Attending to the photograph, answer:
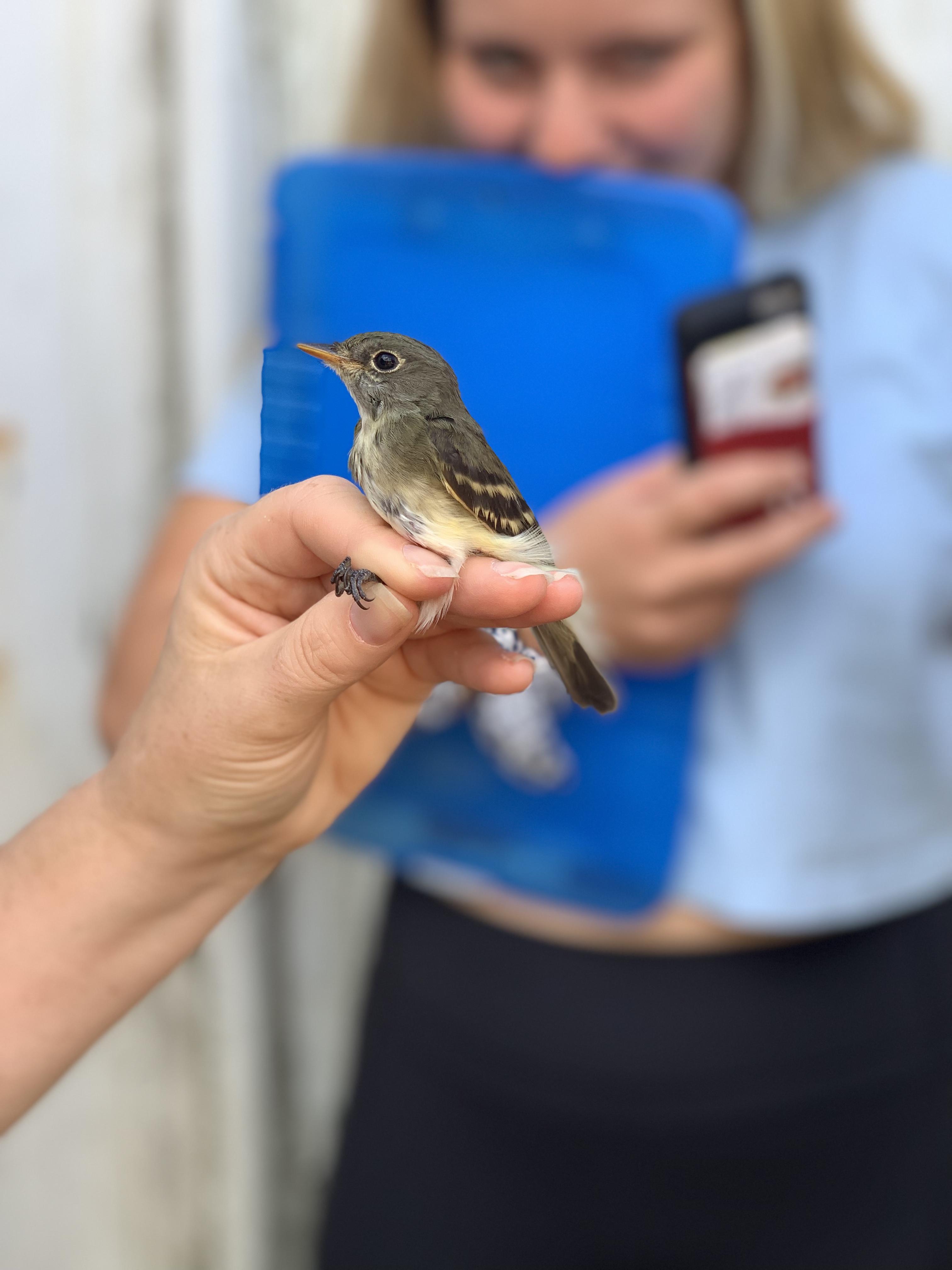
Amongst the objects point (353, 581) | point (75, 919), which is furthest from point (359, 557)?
point (75, 919)

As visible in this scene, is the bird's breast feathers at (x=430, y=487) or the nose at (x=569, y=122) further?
the nose at (x=569, y=122)

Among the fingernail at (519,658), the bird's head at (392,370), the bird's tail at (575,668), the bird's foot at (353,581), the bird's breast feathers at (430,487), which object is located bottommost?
the bird's tail at (575,668)

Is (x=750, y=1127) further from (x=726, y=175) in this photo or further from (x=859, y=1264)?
(x=726, y=175)

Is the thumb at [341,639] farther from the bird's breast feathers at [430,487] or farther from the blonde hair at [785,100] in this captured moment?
A: the blonde hair at [785,100]

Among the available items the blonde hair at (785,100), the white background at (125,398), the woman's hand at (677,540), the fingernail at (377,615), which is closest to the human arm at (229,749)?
the fingernail at (377,615)

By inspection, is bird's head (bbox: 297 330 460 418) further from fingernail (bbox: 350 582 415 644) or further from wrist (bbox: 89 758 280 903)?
wrist (bbox: 89 758 280 903)

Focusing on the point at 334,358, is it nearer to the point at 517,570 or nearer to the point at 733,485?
the point at 517,570

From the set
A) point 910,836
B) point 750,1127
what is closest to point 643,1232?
point 750,1127
